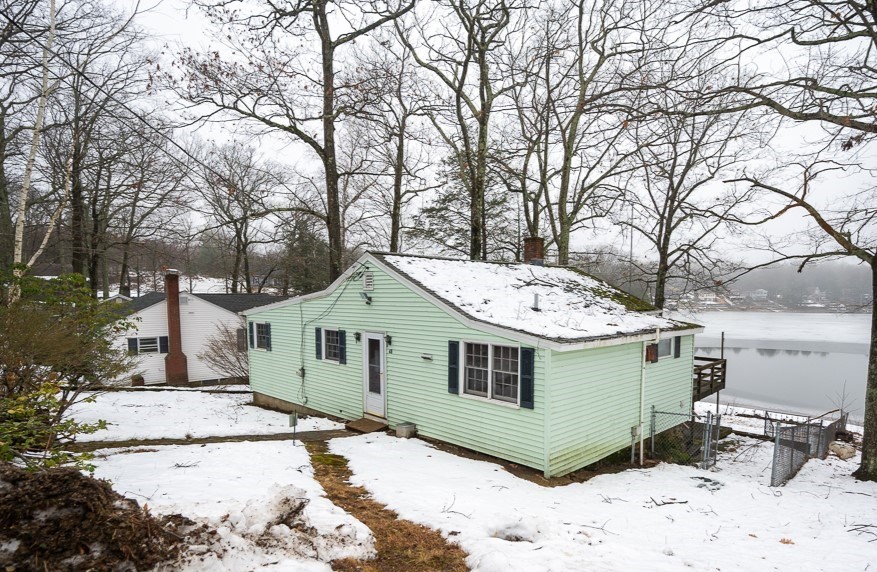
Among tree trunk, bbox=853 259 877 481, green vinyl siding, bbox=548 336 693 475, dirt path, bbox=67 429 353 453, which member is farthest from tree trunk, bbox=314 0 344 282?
tree trunk, bbox=853 259 877 481

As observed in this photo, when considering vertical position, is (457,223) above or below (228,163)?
below

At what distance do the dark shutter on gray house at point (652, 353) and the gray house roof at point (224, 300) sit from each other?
19048mm

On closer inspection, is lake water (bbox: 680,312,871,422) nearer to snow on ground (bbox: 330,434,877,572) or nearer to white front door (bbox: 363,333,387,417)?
snow on ground (bbox: 330,434,877,572)

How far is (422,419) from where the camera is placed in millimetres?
10531

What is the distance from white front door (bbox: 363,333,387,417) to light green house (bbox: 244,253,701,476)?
36 millimetres

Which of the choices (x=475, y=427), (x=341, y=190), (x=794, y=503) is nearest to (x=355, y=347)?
(x=475, y=427)

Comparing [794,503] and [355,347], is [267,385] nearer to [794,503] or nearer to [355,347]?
[355,347]

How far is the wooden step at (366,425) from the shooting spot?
36.1 feet

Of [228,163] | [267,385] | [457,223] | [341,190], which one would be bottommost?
[267,385]

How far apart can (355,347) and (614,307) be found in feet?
22.2

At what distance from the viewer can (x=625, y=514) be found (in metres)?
6.95

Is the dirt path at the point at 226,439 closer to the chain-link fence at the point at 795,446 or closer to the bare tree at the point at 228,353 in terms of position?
the chain-link fence at the point at 795,446

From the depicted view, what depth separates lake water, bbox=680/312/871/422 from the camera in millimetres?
26312

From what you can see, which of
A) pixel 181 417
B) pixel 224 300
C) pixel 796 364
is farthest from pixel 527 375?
pixel 796 364
